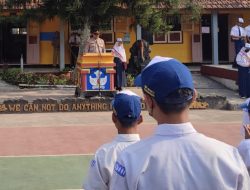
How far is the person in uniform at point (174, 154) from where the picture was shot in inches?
90.7

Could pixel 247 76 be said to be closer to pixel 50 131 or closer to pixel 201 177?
pixel 50 131

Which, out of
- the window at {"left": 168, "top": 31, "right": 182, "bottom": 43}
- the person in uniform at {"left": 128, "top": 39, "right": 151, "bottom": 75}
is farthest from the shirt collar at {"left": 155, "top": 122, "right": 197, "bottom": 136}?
the window at {"left": 168, "top": 31, "right": 182, "bottom": 43}

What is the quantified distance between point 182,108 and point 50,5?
1728cm

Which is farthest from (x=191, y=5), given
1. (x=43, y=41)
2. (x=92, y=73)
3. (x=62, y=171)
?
(x=62, y=171)

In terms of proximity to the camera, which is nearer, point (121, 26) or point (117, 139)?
point (117, 139)

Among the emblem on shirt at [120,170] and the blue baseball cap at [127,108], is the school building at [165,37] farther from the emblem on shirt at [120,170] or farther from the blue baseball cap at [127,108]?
the emblem on shirt at [120,170]

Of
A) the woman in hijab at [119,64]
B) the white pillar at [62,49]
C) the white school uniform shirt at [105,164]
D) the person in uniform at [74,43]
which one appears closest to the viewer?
the white school uniform shirt at [105,164]

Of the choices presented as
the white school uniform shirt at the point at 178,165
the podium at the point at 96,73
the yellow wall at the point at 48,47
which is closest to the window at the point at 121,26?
the yellow wall at the point at 48,47

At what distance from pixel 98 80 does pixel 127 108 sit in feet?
40.3

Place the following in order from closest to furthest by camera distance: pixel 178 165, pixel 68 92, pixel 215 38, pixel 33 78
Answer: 1. pixel 178 165
2. pixel 68 92
3. pixel 33 78
4. pixel 215 38

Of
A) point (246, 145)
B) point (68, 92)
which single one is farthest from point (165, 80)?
point (68, 92)

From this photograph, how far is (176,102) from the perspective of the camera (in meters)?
2.37

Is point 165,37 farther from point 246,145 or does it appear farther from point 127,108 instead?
point 127,108

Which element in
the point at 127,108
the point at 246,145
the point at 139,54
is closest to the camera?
the point at 127,108
